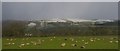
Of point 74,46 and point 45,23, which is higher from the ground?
point 45,23

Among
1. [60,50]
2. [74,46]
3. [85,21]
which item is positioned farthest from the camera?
[85,21]

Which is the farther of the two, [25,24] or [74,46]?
[25,24]

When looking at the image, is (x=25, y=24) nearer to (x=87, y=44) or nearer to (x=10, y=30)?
(x=10, y=30)

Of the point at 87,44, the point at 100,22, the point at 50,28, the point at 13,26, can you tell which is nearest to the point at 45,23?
the point at 50,28

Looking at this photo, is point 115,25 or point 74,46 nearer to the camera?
point 74,46

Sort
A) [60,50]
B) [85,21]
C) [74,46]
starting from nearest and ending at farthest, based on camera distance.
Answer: [60,50] → [74,46] → [85,21]

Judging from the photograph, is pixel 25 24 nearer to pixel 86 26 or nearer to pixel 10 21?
pixel 10 21

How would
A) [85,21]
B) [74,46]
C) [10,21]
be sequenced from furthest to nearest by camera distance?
[85,21], [10,21], [74,46]

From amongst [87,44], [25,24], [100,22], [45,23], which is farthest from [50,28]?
[87,44]

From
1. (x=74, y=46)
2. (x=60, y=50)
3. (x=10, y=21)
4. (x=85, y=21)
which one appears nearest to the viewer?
(x=60, y=50)
